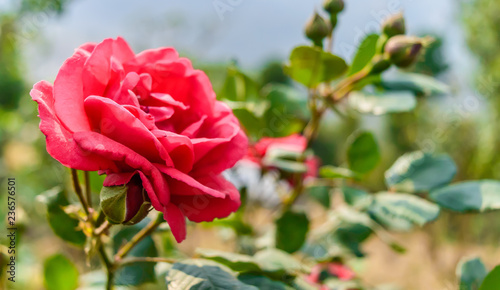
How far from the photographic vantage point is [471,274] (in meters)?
0.41

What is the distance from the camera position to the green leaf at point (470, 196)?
0.42 metres

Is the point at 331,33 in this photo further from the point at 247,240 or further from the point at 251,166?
the point at 247,240

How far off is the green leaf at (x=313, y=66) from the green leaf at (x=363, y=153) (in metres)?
0.15

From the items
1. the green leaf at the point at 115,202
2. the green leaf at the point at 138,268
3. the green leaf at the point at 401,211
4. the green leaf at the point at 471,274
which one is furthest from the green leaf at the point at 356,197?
the green leaf at the point at 115,202

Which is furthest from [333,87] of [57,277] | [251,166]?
[57,277]

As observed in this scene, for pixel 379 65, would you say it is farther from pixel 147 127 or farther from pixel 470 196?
pixel 147 127

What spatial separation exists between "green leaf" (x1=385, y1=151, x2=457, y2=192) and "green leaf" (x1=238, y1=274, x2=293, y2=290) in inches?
8.9

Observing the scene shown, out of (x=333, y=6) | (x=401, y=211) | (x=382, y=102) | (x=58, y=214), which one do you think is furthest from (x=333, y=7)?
(x=58, y=214)

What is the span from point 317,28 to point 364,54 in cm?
5

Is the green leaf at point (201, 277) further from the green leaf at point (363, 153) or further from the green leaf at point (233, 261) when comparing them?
the green leaf at point (363, 153)

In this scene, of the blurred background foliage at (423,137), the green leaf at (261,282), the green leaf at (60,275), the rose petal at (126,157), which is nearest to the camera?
the rose petal at (126,157)

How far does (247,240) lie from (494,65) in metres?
4.45

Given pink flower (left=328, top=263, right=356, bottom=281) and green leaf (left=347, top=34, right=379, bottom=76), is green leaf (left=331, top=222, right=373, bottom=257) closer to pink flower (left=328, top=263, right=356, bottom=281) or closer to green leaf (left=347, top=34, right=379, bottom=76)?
pink flower (left=328, top=263, right=356, bottom=281)

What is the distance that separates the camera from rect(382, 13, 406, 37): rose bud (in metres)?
0.44
